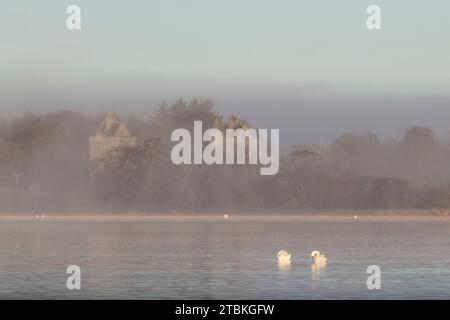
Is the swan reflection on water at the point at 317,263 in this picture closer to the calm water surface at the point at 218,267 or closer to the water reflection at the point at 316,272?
the water reflection at the point at 316,272

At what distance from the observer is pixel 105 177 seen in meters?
194

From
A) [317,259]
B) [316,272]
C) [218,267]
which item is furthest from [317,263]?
[218,267]

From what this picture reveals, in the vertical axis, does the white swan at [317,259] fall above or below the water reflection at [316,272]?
above

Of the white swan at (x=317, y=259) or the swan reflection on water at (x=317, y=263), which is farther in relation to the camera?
the white swan at (x=317, y=259)

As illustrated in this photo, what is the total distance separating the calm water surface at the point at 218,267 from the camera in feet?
174

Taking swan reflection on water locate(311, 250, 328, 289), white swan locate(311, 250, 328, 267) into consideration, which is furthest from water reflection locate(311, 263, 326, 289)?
white swan locate(311, 250, 328, 267)

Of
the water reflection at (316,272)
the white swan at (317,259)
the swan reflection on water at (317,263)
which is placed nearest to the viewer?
the water reflection at (316,272)

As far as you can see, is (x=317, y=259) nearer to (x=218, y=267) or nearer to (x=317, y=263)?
(x=317, y=263)

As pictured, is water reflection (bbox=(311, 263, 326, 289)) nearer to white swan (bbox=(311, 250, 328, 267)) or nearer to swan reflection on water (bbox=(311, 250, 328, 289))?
swan reflection on water (bbox=(311, 250, 328, 289))

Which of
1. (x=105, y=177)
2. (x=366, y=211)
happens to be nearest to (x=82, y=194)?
(x=105, y=177)

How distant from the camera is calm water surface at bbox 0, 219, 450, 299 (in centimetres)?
5297

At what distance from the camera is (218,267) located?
70.5 meters

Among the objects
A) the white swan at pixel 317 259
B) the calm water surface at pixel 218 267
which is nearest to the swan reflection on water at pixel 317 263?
the white swan at pixel 317 259
